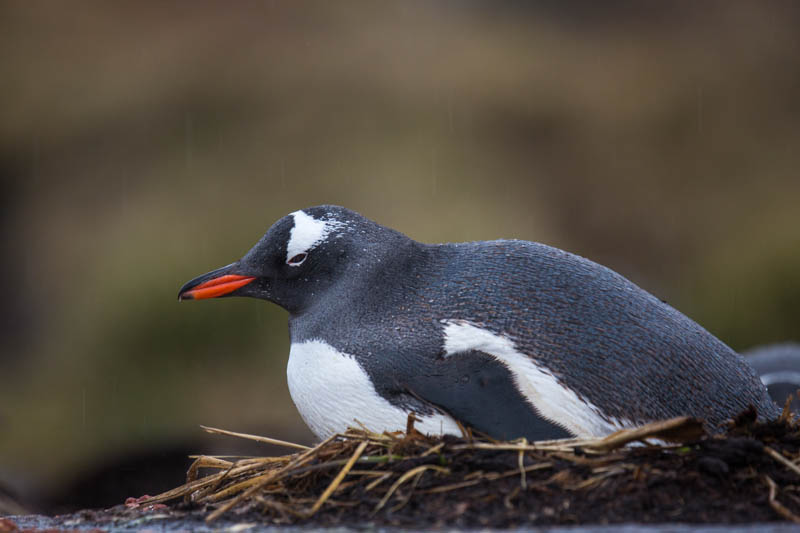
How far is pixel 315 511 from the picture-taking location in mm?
1482

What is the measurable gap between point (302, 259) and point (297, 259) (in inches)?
0.5

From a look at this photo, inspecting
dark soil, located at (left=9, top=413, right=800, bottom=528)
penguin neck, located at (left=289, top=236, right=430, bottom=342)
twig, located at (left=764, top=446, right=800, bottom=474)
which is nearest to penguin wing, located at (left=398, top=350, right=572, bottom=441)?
dark soil, located at (left=9, top=413, right=800, bottom=528)

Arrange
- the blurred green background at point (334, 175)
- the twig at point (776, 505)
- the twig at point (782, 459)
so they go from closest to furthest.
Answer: the twig at point (776, 505) < the twig at point (782, 459) < the blurred green background at point (334, 175)

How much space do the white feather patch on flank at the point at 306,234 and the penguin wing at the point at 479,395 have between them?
1.62ft

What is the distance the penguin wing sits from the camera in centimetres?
174

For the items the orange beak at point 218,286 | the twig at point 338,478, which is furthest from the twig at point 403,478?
the orange beak at point 218,286

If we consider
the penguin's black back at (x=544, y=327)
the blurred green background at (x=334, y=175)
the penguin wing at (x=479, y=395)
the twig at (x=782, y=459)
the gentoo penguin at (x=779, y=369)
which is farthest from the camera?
the blurred green background at (x=334, y=175)

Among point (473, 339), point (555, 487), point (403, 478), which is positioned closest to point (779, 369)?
point (473, 339)

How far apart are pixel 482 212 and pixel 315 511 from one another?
4.18 meters

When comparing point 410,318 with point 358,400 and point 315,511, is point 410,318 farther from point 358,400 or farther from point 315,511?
point 315,511

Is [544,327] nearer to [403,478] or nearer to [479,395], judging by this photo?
[479,395]

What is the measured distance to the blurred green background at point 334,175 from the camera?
504cm

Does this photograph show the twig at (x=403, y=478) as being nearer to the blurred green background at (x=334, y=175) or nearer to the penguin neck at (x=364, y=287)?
the penguin neck at (x=364, y=287)

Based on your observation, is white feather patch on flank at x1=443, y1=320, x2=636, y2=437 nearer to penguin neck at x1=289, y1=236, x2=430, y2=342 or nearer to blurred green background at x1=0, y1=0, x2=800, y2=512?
penguin neck at x1=289, y1=236, x2=430, y2=342
